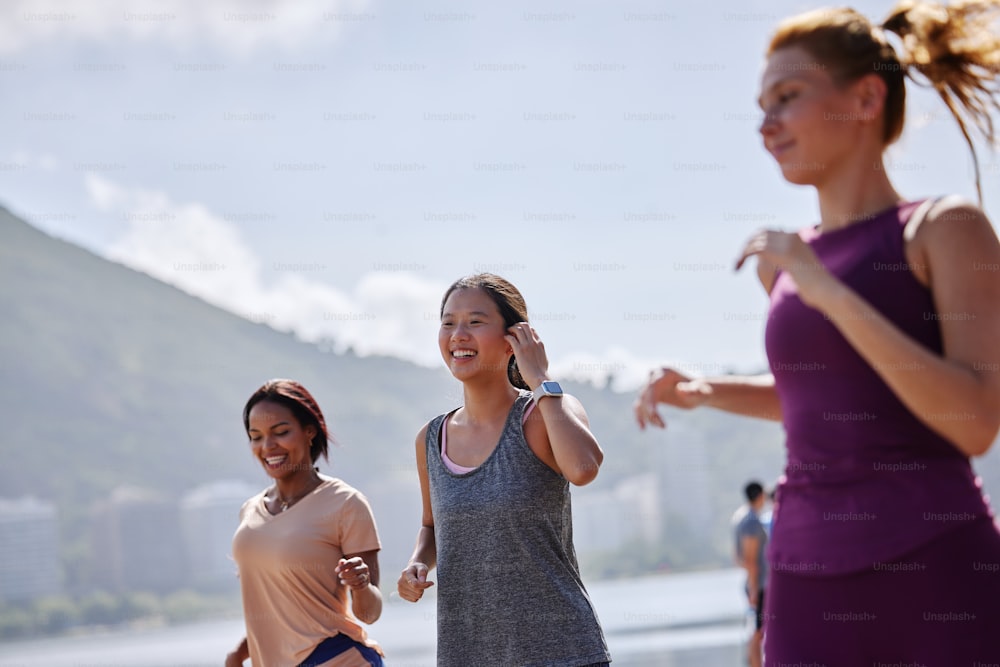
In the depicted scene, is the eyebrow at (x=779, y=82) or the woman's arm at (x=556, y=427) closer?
the eyebrow at (x=779, y=82)

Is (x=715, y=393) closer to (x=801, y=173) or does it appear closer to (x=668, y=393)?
(x=668, y=393)

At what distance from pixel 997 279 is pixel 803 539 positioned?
0.53 metres

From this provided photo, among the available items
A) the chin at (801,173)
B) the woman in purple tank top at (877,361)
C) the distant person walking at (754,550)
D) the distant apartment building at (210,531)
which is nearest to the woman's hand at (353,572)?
the woman in purple tank top at (877,361)

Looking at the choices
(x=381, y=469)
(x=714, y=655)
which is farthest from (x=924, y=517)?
(x=381, y=469)

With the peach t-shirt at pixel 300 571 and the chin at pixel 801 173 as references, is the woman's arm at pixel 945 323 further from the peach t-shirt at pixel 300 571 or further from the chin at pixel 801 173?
the peach t-shirt at pixel 300 571

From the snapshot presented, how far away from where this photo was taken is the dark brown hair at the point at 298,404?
188 inches

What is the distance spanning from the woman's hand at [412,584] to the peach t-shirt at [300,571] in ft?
3.41

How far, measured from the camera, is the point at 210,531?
409 feet

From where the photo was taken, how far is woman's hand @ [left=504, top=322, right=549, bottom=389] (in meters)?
3.42

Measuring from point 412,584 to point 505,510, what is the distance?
0.34 m

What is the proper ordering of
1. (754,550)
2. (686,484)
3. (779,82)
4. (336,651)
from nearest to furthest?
(779,82) < (336,651) < (754,550) < (686,484)

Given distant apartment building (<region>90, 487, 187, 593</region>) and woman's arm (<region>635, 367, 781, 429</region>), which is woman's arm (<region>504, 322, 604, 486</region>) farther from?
distant apartment building (<region>90, 487, 187, 593</region>)

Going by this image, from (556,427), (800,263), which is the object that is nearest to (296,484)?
(556,427)

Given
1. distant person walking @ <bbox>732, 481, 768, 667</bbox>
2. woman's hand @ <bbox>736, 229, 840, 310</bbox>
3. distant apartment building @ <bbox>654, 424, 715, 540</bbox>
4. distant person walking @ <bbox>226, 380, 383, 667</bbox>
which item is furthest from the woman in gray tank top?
distant apartment building @ <bbox>654, 424, 715, 540</bbox>
